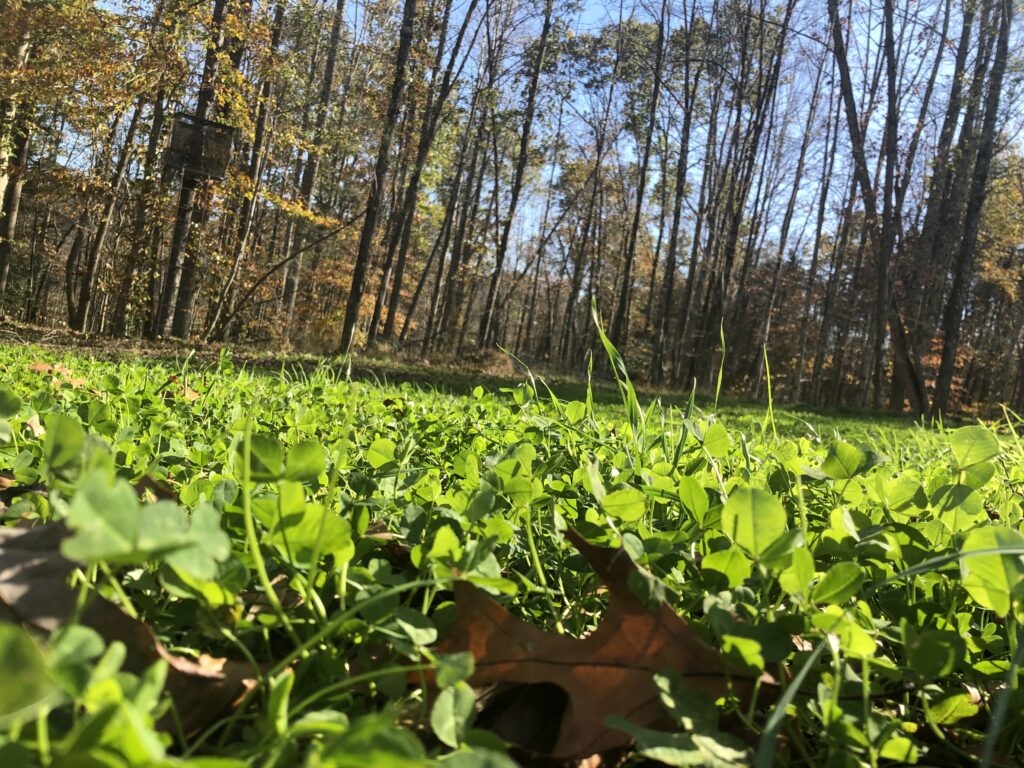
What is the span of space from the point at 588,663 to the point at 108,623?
Answer: 40cm

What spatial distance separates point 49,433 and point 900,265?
95.1 feet

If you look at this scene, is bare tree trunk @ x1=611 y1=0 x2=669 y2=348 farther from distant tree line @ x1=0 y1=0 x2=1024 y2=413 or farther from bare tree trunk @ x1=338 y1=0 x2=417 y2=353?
→ bare tree trunk @ x1=338 y1=0 x2=417 y2=353

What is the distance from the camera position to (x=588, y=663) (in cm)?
59

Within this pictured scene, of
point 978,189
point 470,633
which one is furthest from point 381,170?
point 470,633

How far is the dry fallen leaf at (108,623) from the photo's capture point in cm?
51

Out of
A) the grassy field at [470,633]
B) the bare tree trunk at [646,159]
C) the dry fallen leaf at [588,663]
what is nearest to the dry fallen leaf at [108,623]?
the grassy field at [470,633]

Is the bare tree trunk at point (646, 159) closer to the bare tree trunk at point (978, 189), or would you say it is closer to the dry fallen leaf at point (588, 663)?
the bare tree trunk at point (978, 189)

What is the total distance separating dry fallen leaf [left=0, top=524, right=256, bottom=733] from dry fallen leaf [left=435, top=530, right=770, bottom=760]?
Answer: 0.62 feet

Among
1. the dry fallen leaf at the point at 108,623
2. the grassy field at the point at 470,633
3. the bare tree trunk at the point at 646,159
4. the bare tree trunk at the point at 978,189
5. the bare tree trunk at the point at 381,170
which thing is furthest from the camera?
the bare tree trunk at the point at 646,159

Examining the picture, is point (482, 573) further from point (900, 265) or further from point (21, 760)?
point (900, 265)

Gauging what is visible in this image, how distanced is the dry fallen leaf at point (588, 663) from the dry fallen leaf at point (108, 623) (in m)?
0.19

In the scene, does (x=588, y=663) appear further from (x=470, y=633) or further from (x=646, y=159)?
(x=646, y=159)

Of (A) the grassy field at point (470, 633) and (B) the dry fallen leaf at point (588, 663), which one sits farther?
(B) the dry fallen leaf at point (588, 663)

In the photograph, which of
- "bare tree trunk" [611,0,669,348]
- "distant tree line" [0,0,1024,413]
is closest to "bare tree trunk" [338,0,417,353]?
"distant tree line" [0,0,1024,413]
